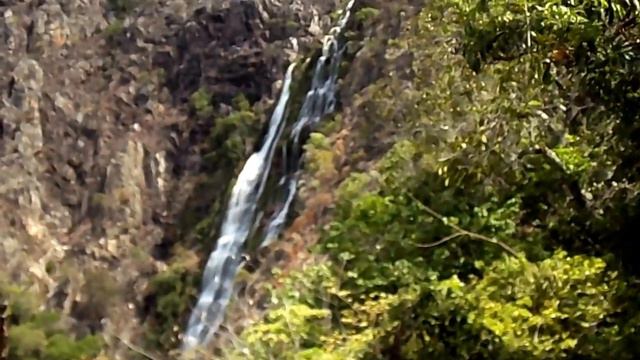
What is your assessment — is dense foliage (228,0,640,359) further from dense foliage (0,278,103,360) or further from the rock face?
the rock face

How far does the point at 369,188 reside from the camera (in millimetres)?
8258

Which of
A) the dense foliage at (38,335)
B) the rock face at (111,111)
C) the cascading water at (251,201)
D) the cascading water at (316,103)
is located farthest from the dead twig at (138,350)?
the rock face at (111,111)

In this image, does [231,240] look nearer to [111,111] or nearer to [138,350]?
[111,111]

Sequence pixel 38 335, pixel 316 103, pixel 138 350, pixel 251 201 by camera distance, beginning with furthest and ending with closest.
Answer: pixel 251 201 < pixel 316 103 < pixel 38 335 < pixel 138 350

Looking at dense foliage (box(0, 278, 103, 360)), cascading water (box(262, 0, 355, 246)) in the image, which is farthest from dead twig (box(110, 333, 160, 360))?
cascading water (box(262, 0, 355, 246))

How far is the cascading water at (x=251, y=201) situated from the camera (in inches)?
592

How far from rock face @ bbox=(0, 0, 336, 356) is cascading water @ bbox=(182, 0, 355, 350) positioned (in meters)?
2.78

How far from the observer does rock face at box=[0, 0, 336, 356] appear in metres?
19.3

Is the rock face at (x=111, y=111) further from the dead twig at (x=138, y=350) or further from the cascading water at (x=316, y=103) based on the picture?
the cascading water at (x=316, y=103)

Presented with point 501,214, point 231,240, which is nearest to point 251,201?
point 231,240

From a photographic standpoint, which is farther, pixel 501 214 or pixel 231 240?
pixel 231 240

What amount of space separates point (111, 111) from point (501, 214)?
56.2 feet

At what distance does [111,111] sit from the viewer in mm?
21047

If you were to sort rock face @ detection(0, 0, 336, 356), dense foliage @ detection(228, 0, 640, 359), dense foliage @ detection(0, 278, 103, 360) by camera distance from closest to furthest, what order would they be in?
dense foliage @ detection(228, 0, 640, 359) → dense foliage @ detection(0, 278, 103, 360) → rock face @ detection(0, 0, 336, 356)
